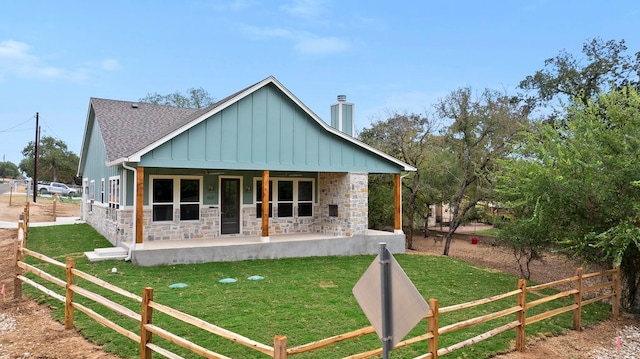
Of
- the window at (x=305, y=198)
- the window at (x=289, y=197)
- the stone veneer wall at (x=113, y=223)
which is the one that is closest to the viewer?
the stone veneer wall at (x=113, y=223)

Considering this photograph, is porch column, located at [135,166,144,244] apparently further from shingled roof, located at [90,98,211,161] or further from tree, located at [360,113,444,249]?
tree, located at [360,113,444,249]

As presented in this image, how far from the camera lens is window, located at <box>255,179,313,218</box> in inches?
580

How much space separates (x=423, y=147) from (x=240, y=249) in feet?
37.4

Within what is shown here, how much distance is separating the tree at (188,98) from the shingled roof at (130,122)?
22.8m

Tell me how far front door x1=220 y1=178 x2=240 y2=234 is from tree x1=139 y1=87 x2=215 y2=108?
28527 mm

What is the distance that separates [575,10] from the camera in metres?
18.6

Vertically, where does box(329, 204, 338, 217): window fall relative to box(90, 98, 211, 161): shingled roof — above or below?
below

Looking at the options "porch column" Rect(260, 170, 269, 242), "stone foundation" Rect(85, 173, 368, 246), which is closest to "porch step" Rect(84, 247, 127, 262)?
"stone foundation" Rect(85, 173, 368, 246)

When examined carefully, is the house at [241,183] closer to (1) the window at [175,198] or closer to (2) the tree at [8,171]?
(1) the window at [175,198]

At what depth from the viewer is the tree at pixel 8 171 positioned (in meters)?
101

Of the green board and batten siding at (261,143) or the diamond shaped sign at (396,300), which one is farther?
the green board and batten siding at (261,143)

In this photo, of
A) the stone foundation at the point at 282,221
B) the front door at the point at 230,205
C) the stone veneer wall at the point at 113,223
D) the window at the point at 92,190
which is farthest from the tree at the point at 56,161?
the front door at the point at 230,205

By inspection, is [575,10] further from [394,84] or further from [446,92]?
[394,84]

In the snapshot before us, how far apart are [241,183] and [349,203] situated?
3.74 metres
